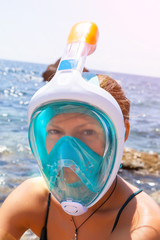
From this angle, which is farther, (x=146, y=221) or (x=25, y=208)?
(x=25, y=208)

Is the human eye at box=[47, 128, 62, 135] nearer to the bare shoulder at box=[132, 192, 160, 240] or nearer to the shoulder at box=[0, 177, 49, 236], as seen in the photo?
the shoulder at box=[0, 177, 49, 236]

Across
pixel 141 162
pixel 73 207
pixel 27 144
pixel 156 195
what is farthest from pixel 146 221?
pixel 27 144

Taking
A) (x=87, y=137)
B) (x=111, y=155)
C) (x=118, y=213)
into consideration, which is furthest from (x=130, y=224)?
(x=87, y=137)

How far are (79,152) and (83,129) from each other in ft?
0.43

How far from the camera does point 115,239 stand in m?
1.89

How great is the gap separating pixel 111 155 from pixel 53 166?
0.33 m

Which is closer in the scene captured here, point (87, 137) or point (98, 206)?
point (87, 137)

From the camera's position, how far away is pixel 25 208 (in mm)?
2232

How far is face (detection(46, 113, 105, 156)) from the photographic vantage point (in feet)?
5.98

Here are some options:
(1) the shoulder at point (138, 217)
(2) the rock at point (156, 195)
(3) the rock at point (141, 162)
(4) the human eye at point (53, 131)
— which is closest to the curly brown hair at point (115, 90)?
(4) the human eye at point (53, 131)

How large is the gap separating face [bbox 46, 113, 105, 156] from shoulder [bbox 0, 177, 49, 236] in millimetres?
581

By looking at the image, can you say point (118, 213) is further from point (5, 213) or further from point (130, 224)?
point (5, 213)

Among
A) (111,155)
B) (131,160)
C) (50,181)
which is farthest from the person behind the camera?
(131,160)

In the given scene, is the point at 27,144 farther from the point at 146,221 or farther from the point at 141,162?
the point at 146,221
